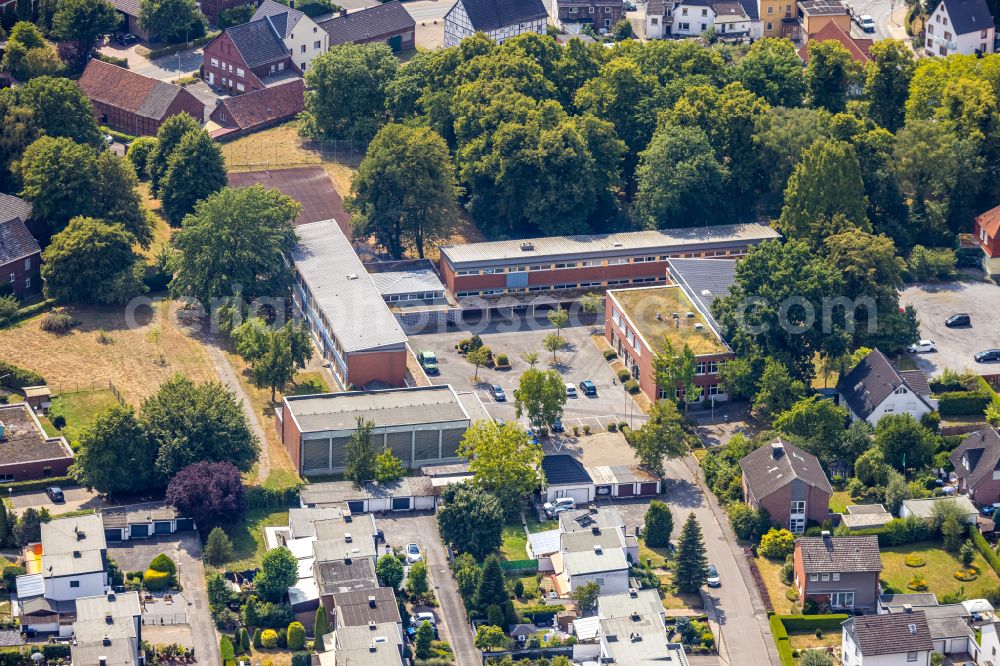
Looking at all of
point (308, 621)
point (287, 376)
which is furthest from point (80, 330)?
point (308, 621)

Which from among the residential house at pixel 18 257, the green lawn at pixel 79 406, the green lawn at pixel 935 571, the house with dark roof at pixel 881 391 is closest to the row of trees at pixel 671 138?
A: the house with dark roof at pixel 881 391

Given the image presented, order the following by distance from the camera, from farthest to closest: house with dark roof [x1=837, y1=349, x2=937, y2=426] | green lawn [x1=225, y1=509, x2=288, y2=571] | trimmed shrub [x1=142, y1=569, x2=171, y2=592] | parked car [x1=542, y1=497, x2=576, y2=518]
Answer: house with dark roof [x1=837, y1=349, x2=937, y2=426], parked car [x1=542, y1=497, x2=576, y2=518], green lawn [x1=225, y1=509, x2=288, y2=571], trimmed shrub [x1=142, y1=569, x2=171, y2=592]

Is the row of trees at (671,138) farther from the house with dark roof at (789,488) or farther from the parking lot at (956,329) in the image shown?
the house with dark roof at (789,488)

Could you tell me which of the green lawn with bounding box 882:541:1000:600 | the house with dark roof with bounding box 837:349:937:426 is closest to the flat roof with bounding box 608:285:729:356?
the house with dark roof with bounding box 837:349:937:426

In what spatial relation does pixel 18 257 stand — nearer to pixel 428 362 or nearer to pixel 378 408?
pixel 428 362

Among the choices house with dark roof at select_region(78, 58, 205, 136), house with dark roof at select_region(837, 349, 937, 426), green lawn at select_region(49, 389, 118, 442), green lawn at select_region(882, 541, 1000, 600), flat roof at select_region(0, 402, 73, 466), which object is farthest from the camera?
house with dark roof at select_region(78, 58, 205, 136)

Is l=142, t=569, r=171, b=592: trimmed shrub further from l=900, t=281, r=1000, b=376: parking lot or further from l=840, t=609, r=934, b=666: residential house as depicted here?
l=900, t=281, r=1000, b=376: parking lot
